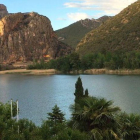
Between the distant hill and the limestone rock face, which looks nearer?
the distant hill

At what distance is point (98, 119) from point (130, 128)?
8.87 feet

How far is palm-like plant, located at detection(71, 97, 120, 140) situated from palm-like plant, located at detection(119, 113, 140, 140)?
4.16ft

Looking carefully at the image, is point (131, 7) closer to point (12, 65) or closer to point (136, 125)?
point (12, 65)

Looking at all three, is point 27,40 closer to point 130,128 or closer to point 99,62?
point 99,62

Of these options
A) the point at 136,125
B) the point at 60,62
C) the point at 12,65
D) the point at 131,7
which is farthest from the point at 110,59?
the point at 136,125

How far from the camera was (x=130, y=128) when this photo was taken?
698 inches

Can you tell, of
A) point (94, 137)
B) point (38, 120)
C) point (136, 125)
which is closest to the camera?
point (94, 137)

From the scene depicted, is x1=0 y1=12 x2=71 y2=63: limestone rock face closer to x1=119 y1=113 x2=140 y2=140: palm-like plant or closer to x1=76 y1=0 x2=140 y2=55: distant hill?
x1=76 y1=0 x2=140 y2=55: distant hill

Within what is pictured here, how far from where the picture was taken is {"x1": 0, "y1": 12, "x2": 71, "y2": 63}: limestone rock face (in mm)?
161750

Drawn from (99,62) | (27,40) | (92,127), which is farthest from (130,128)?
(27,40)

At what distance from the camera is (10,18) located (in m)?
167

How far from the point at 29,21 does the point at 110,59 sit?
8179cm

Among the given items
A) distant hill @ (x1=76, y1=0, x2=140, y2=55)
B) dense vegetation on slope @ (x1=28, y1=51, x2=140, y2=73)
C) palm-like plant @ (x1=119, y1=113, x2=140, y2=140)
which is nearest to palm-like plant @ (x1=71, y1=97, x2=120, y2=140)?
palm-like plant @ (x1=119, y1=113, x2=140, y2=140)

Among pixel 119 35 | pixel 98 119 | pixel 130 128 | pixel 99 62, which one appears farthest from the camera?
pixel 119 35
